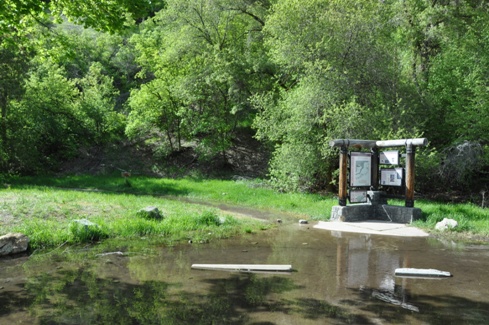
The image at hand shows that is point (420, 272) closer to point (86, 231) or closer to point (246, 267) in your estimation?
point (246, 267)

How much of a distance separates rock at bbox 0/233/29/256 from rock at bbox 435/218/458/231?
36.1 feet

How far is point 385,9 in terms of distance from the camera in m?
20.5

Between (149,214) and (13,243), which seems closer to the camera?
(13,243)

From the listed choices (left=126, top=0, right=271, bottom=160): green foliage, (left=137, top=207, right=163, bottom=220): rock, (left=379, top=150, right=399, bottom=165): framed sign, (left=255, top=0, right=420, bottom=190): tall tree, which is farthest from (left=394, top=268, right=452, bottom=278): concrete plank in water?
(left=126, top=0, right=271, bottom=160): green foliage

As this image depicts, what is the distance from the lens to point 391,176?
1470 centimetres

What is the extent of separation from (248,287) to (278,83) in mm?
20017

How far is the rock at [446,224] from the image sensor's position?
12.4m

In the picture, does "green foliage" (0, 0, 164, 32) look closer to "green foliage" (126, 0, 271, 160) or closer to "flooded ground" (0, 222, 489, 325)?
"flooded ground" (0, 222, 489, 325)

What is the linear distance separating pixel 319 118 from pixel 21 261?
1338 cm

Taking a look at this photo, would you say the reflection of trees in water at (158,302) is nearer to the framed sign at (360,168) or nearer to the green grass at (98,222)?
the green grass at (98,222)

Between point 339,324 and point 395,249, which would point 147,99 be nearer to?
point 395,249

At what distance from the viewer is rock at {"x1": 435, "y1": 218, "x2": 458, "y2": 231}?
1245 cm

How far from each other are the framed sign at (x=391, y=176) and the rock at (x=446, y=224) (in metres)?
2.05

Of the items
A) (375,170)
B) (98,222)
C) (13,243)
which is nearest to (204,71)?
(375,170)
